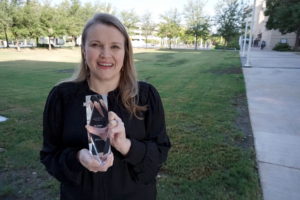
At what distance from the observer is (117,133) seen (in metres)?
1.22

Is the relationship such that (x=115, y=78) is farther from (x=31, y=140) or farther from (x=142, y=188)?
(x=31, y=140)

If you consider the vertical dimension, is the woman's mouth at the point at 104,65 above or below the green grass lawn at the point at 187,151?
above

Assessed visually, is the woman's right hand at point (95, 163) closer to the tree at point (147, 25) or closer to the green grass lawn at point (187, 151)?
the green grass lawn at point (187, 151)

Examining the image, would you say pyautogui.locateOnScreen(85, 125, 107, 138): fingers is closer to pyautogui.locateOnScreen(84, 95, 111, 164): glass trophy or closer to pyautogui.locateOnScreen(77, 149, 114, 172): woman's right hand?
pyautogui.locateOnScreen(84, 95, 111, 164): glass trophy

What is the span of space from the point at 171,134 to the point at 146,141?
3.12 meters

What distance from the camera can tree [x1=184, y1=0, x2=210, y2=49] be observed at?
47.9 metres

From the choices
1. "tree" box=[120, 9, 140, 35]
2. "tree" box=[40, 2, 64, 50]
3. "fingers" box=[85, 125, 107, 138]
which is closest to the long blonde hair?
"fingers" box=[85, 125, 107, 138]

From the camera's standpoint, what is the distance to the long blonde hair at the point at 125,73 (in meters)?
1.45

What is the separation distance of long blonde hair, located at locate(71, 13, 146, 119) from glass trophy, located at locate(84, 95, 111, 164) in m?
0.34

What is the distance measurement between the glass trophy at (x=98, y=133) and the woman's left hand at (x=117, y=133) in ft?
0.08

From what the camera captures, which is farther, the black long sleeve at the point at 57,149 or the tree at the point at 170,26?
the tree at the point at 170,26

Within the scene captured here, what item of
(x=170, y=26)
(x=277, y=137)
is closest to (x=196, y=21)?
(x=170, y=26)

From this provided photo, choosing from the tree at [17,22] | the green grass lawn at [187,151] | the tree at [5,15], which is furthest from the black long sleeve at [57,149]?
the tree at [17,22]

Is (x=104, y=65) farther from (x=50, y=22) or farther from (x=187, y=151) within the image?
(x=50, y=22)
